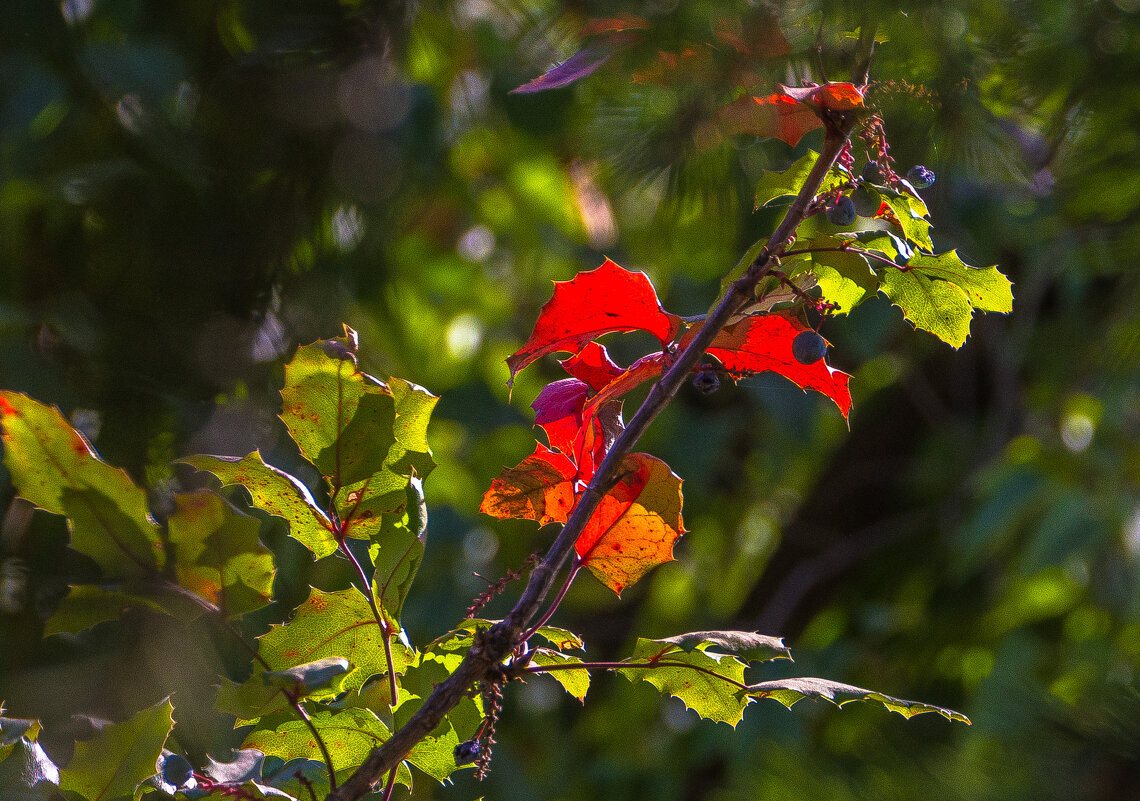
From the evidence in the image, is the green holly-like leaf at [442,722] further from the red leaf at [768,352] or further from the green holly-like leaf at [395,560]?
the red leaf at [768,352]

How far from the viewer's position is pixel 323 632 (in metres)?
0.27

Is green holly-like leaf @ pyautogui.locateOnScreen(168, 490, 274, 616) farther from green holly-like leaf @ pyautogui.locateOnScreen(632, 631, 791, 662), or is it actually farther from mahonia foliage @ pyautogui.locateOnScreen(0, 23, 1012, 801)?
green holly-like leaf @ pyautogui.locateOnScreen(632, 631, 791, 662)

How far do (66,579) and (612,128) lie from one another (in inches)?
21.4

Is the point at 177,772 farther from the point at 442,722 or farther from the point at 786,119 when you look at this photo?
the point at 786,119

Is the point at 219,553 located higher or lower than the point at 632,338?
higher

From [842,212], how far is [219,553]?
195mm

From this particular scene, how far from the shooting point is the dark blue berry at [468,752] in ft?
0.87

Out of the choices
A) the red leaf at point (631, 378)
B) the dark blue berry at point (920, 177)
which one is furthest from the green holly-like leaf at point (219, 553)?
the dark blue berry at point (920, 177)

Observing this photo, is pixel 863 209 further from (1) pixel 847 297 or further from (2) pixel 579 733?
(2) pixel 579 733

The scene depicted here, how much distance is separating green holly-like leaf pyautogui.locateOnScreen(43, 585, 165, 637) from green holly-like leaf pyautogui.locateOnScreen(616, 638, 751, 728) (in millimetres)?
137

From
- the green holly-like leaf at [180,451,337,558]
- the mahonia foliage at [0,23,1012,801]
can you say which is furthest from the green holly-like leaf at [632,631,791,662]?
the green holly-like leaf at [180,451,337,558]

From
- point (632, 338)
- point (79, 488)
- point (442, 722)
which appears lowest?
point (632, 338)

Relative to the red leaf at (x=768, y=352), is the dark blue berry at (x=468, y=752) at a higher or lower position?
lower

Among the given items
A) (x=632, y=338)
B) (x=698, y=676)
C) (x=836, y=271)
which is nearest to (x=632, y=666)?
(x=698, y=676)
